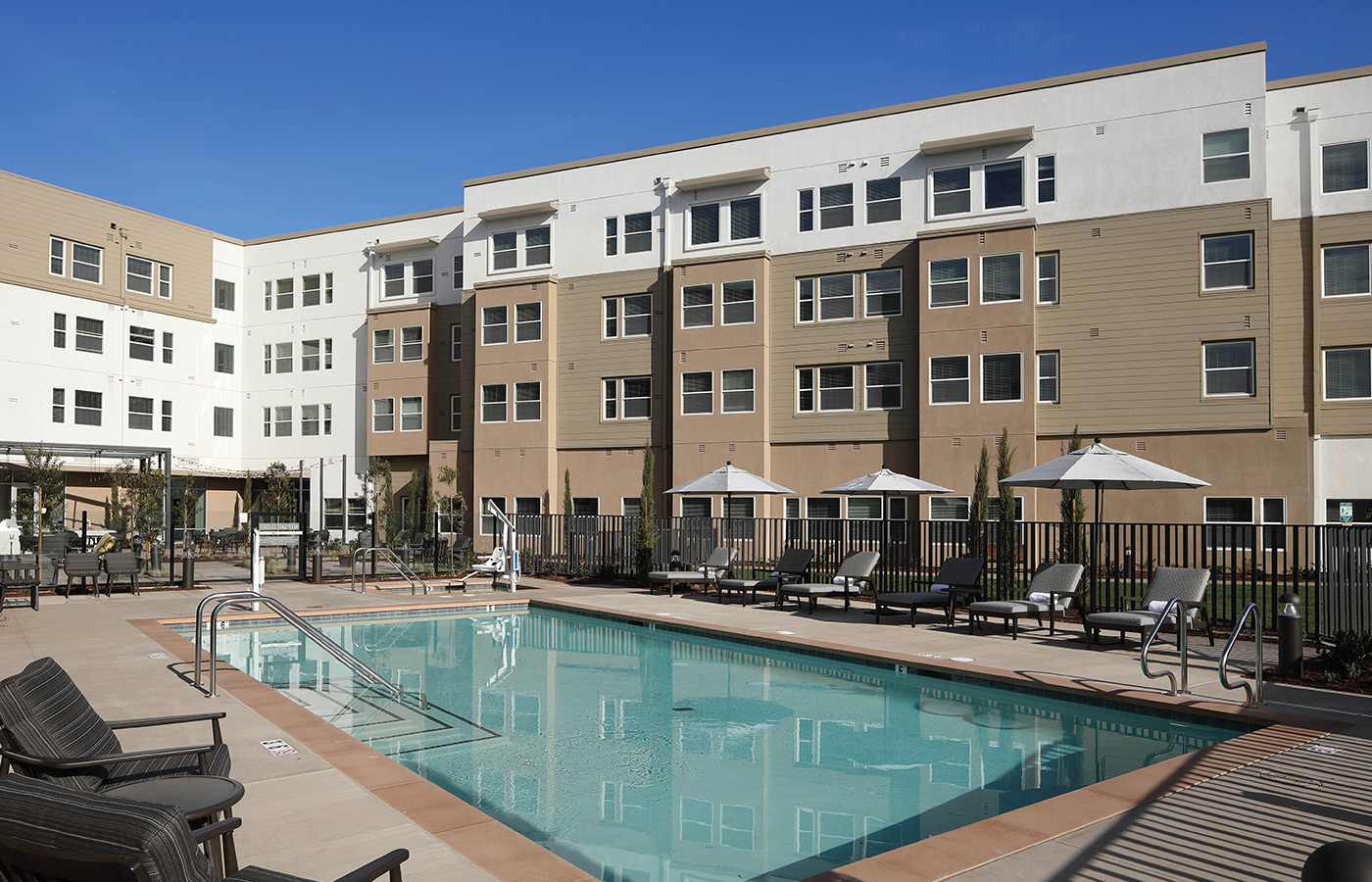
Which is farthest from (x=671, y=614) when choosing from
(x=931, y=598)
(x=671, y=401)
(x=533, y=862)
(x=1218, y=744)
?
(x=671, y=401)

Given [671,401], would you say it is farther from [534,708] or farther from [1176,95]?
[534,708]

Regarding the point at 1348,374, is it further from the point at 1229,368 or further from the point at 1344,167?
the point at 1344,167

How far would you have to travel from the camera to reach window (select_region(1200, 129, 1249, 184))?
2420 centimetres

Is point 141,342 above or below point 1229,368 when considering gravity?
above

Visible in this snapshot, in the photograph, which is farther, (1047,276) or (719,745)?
(1047,276)

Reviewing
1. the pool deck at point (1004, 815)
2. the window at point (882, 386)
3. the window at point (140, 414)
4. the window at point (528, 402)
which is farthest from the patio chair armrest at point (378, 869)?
the window at point (140, 414)

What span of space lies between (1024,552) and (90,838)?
16.2 metres

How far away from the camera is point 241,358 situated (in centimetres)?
4147

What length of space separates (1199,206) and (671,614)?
18.5 meters

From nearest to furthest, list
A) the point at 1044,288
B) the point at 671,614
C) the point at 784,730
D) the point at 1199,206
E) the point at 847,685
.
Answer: the point at 784,730, the point at 847,685, the point at 671,614, the point at 1199,206, the point at 1044,288

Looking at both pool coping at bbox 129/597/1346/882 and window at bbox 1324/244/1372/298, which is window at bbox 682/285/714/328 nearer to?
window at bbox 1324/244/1372/298

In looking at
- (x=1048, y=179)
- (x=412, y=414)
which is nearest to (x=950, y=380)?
(x=1048, y=179)

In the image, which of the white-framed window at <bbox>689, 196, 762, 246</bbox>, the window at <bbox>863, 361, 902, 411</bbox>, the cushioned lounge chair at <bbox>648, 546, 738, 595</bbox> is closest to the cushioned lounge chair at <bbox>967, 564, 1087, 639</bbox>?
the cushioned lounge chair at <bbox>648, 546, 738, 595</bbox>

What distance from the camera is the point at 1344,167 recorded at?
79.8ft
